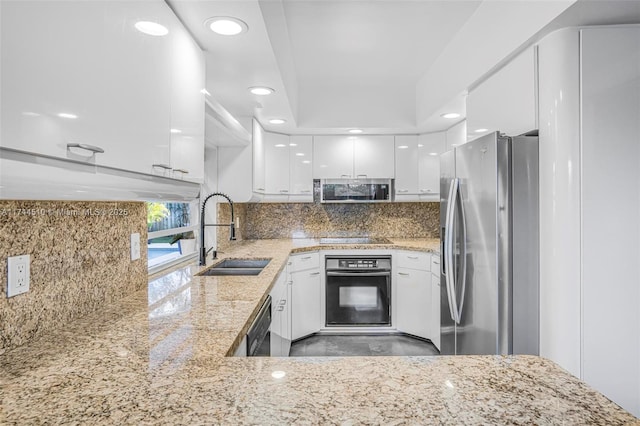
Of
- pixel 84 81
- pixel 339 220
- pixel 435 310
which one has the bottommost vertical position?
pixel 435 310

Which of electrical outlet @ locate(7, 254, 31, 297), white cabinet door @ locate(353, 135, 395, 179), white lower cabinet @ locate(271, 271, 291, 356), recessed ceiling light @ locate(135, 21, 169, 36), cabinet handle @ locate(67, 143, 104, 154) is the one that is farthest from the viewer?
white cabinet door @ locate(353, 135, 395, 179)

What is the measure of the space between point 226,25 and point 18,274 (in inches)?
48.4

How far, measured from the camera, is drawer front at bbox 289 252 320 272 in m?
3.14

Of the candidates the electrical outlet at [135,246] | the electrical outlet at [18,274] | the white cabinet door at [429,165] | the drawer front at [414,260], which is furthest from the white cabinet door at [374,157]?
the electrical outlet at [18,274]

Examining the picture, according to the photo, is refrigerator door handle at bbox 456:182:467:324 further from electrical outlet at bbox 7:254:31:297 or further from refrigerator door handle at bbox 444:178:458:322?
electrical outlet at bbox 7:254:31:297

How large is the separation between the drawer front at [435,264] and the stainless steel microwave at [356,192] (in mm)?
892

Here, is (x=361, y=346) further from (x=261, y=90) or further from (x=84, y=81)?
(x=84, y=81)

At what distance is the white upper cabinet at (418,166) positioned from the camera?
12.0ft

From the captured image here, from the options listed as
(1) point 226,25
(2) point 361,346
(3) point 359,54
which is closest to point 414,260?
(2) point 361,346

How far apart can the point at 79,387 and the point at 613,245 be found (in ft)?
6.41

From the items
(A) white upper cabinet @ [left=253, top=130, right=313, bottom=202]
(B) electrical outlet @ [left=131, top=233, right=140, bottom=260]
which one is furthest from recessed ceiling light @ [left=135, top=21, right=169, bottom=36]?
(A) white upper cabinet @ [left=253, top=130, right=313, bottom=202]

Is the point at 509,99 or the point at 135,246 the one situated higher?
the point at 509,99

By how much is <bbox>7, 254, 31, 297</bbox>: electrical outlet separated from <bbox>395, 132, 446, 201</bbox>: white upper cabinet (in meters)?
3.21

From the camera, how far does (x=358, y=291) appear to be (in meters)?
3.41
